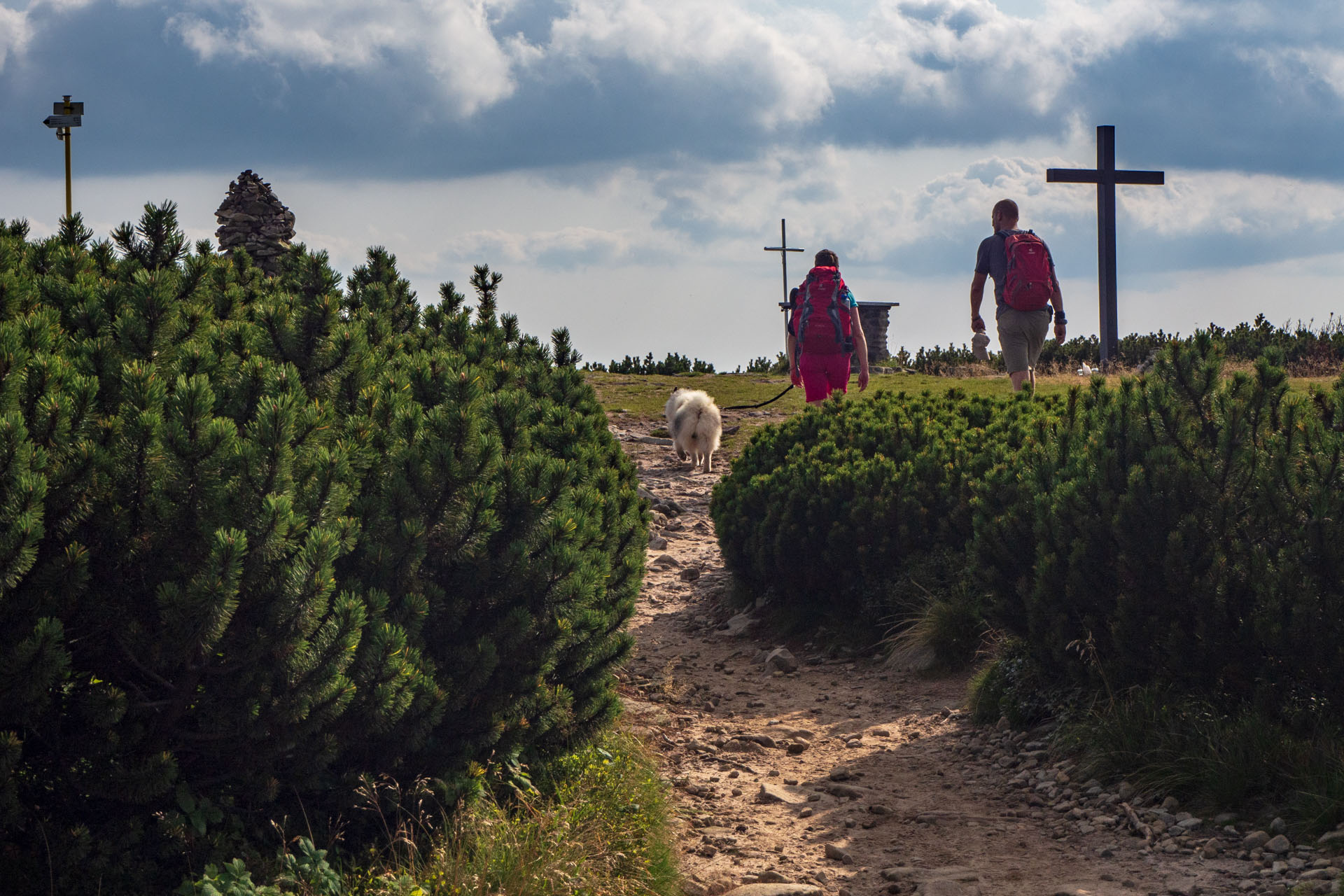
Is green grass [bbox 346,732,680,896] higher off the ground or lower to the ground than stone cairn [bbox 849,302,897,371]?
lower

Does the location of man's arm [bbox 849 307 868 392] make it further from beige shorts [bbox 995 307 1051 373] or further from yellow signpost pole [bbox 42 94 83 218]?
yellow signpost pole [bbox 42 94 83 218]

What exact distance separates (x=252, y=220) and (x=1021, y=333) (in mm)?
11594

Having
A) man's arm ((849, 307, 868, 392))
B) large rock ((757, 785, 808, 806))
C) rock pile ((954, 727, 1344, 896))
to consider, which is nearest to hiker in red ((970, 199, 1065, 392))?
man's arm ((849, 307, 868, 392))

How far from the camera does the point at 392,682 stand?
147 inches

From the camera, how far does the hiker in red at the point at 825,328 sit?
1256cm

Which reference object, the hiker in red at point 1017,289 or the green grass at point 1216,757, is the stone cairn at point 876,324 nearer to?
the hiker in red at point 1017,289

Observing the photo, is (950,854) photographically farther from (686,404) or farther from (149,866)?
(686,404)

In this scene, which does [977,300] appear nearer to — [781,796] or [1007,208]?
[1007,208]

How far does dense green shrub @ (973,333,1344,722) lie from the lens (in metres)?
4.91

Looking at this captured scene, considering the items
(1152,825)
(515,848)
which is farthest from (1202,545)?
(515,848)

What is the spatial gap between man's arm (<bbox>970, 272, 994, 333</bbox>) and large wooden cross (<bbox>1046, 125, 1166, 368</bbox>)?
289 inches

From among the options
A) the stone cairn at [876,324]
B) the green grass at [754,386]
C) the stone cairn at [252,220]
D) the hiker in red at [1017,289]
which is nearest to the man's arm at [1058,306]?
the hiker in red at [1017,289]

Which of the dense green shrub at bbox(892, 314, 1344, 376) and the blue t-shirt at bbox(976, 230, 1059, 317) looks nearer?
the blue t-shirt at bbox(976, 230, 1059, 317)

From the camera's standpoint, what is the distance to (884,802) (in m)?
5.53
